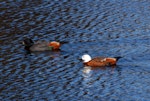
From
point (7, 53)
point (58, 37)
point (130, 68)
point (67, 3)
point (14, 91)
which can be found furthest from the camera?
Result: point (67, 3)

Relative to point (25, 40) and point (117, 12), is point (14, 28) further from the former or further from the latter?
point (117, 12)

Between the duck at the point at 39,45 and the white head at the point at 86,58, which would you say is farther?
the duck at the point at 39,45

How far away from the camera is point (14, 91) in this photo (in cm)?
2553

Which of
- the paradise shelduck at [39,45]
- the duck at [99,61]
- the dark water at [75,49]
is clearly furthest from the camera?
the paradise shelduck at [39,45]

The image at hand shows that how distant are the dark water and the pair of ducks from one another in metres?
0.36

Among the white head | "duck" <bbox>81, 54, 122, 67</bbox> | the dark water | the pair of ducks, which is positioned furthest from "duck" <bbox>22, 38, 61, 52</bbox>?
"duck" <bbox>81, 54, 122, 67</bbox>

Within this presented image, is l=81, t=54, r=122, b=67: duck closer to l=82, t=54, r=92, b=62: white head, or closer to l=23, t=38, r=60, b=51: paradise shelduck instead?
l=82, t=54, r=92, b=62: white head

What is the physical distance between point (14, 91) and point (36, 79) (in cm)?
170

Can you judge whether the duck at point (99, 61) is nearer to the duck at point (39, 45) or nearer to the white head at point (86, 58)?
the white head at point (86, 58)

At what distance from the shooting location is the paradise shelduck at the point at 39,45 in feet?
104

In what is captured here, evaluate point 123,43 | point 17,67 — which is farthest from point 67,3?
point 17,67

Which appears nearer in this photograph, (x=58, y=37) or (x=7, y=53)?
(x=7, y=53)

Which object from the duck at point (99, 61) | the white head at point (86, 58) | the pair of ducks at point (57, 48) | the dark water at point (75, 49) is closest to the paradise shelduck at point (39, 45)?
the pair of ducks at point (57, 48)

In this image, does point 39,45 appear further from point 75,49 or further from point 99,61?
point 99,61
